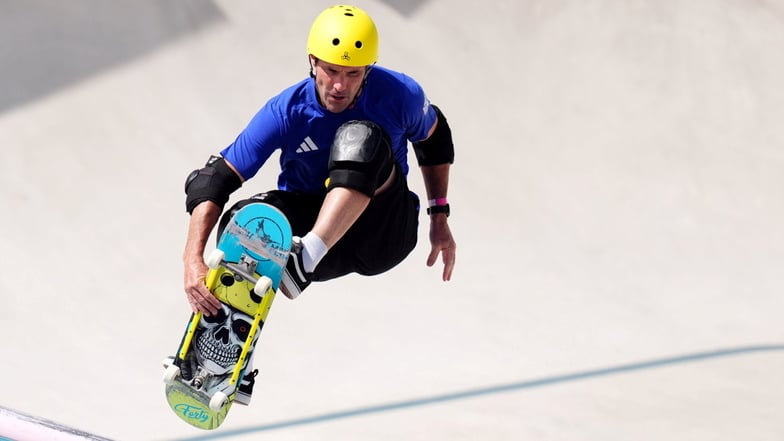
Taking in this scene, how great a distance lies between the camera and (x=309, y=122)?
3902 mm

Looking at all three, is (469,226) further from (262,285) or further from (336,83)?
(262,285)

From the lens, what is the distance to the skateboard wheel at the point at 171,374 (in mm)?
3605

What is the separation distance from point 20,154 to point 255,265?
13.3ft

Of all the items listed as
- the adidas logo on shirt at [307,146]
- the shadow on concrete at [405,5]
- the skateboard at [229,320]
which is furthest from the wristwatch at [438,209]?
the shadow on concrete at [405,5]

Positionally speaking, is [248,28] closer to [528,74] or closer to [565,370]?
[528,74]

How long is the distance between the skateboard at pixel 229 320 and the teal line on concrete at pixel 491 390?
0.95 metres

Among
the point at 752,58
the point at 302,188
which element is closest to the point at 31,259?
the point at 302,188

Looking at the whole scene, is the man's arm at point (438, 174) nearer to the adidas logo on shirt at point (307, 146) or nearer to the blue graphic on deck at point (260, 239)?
the adidas logo on shirt at point (307, 146)

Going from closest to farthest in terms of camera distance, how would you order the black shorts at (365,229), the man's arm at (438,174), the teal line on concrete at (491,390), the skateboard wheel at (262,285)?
the skateboard wheel at (262,285) < the black shorts at (365,229) < the man's arm at (438,174) < the teal line on concrete at (491,390)

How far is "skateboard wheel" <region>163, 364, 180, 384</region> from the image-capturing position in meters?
3.61

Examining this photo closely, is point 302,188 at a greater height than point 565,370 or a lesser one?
greater

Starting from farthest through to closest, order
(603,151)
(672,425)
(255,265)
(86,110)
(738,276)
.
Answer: (603,151), (86,110), (738,276), (672,425), (255,265)

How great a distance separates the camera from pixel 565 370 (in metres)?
5.56

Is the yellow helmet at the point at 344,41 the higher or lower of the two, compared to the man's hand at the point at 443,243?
higher
